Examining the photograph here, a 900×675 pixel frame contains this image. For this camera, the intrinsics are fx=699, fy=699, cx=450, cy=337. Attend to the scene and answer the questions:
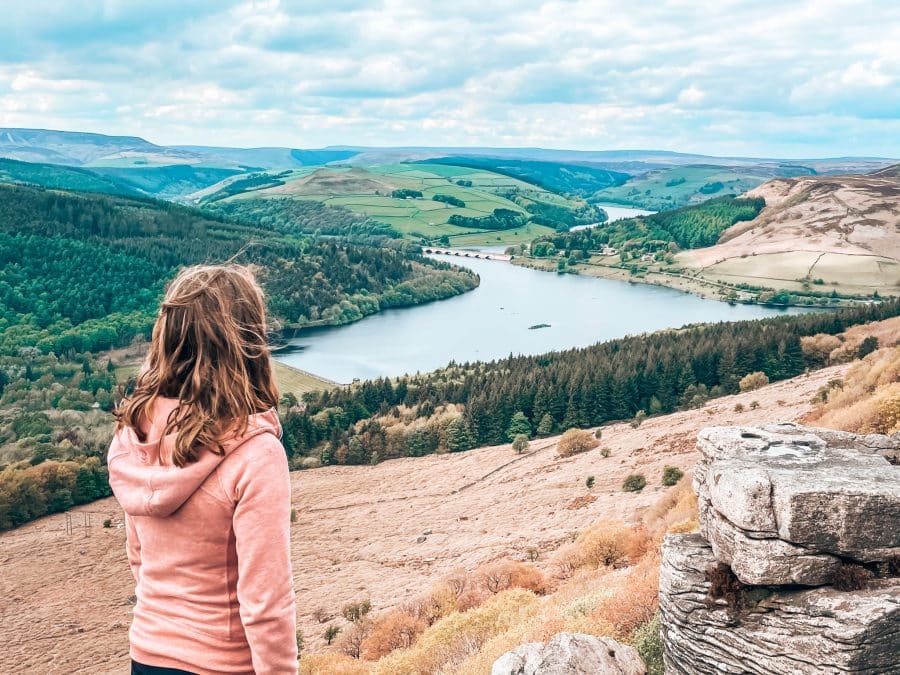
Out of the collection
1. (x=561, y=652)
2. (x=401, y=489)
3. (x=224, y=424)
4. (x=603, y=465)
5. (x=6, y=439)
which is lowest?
(x=6, y=439)

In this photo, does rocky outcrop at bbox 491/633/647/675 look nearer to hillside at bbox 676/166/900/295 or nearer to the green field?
the green field

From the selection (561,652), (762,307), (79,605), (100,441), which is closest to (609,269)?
(762,307)

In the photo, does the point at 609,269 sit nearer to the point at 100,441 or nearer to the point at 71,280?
the point at 71,280

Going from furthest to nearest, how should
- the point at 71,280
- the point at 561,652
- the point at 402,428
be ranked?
the point at 71,280
the point at 402,428
the point at 561,652

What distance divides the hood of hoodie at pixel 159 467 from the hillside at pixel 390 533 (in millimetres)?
19656

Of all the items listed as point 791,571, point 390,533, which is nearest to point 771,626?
point 791,571

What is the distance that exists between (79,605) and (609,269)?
522 feet

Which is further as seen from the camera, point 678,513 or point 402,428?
point 402,428

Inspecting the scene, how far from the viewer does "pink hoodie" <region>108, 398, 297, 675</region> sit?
11.4 ft

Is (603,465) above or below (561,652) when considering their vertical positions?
below

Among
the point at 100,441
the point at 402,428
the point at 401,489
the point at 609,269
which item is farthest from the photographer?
the point at 609,269

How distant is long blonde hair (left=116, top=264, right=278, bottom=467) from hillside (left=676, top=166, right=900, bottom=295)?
15303 cm

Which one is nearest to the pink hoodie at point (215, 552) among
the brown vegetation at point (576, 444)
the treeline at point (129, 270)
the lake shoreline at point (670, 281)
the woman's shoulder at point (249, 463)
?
the woman's shoulder at point (249, 463)

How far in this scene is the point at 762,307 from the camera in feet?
431
